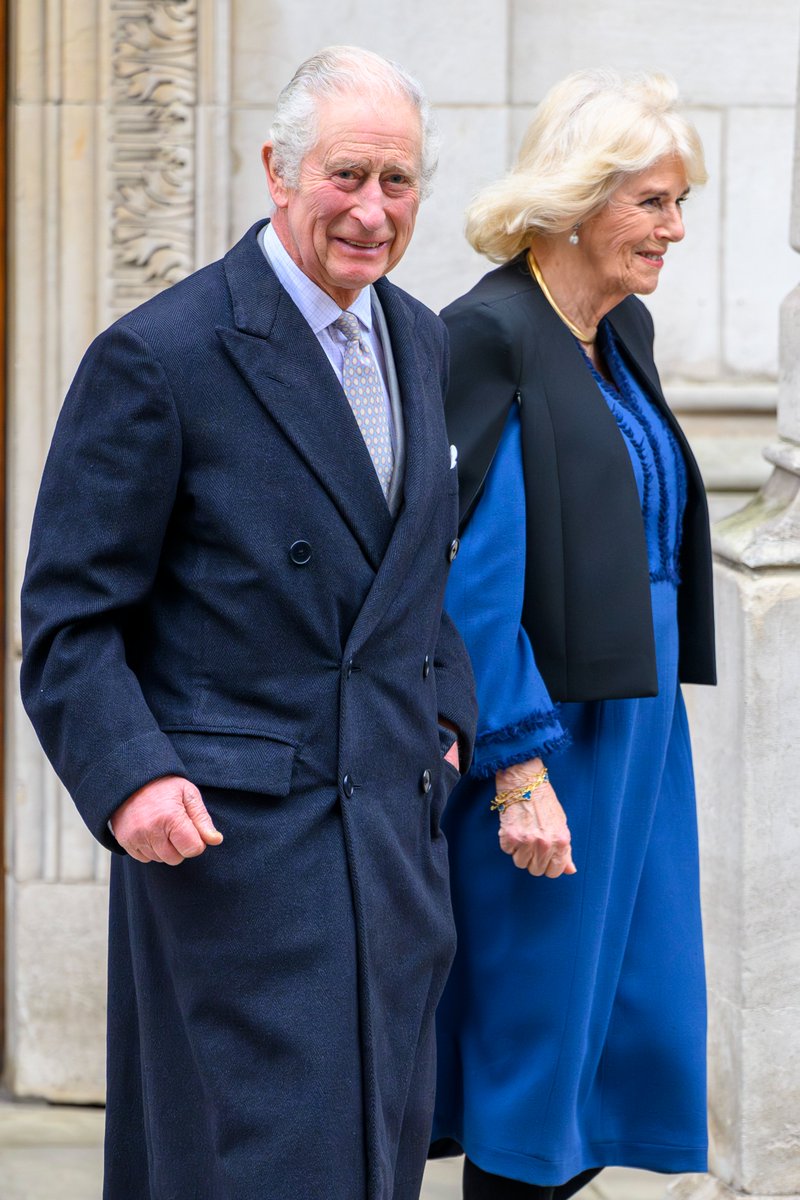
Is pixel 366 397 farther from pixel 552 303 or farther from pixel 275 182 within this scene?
pixel 552 303

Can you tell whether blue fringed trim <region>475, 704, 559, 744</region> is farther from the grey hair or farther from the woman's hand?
the grey hair

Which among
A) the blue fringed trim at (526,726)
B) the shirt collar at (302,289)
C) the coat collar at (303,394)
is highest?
the shirt collar at (302,289)

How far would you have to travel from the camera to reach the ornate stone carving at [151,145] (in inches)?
153

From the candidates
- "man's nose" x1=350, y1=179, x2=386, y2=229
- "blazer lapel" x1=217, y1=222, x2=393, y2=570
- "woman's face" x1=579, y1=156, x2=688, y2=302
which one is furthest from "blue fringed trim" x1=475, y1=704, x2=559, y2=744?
"man's nose" x1=350, y1=179, x2=386, y2=229

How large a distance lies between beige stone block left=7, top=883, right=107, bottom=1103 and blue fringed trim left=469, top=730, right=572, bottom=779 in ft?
4.97

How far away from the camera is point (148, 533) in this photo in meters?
2.24

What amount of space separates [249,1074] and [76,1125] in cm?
201

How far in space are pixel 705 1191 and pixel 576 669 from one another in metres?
1.25

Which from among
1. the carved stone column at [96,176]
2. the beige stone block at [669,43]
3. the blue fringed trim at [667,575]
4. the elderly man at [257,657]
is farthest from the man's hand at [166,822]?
the beige stone block at [669,43]

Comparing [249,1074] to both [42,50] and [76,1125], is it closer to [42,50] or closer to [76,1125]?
[76,1125]

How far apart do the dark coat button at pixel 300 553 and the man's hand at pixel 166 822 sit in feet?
0.96

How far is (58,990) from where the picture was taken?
4180 millimetres

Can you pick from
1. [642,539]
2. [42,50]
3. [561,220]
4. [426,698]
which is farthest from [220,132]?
[426,698]

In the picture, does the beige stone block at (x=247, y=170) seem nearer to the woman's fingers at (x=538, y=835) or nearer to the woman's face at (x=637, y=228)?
the woman's face at (x=637, y=228)
